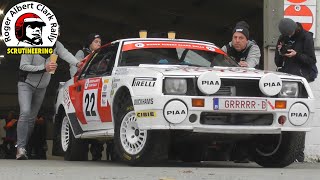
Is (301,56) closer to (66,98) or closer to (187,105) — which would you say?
(187,105)

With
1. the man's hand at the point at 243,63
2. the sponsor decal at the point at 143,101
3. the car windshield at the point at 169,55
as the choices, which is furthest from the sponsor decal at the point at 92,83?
the man's hand at the point at 243,63

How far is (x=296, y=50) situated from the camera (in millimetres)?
9953

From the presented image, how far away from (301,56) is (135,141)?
314 centimetres

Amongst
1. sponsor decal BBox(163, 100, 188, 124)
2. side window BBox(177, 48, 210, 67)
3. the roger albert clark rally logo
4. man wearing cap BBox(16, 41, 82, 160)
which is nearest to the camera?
sponsor decal BBox(163, 100, 188, 124)

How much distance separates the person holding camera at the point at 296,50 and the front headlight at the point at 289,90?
180 centimetres

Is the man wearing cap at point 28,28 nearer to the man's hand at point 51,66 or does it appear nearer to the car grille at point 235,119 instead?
the man's hand at point 51,66

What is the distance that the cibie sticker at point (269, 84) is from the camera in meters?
7.75

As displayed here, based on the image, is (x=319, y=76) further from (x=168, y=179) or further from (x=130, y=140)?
(x=168, y=179)

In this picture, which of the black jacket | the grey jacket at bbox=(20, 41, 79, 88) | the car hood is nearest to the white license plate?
the car hood

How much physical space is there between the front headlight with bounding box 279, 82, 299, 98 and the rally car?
0.01 m

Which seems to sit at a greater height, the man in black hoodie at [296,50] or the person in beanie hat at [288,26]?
the person in beanie hat at [288,26]

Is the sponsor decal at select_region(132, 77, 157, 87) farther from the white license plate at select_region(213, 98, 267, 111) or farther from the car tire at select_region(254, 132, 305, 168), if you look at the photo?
the car tire at select_region(254, 132, 305, 168)

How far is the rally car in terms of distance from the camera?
7.51m

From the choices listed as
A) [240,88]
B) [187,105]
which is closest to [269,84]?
[240,88]
